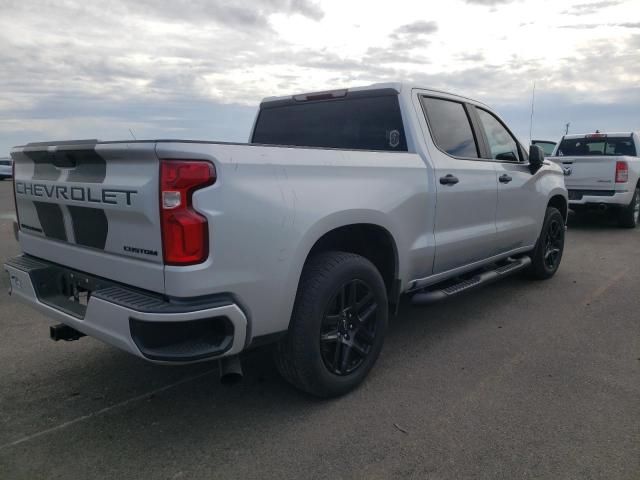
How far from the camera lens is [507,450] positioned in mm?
2666

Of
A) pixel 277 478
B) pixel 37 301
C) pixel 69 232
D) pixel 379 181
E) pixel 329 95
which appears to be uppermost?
pixel 329 95

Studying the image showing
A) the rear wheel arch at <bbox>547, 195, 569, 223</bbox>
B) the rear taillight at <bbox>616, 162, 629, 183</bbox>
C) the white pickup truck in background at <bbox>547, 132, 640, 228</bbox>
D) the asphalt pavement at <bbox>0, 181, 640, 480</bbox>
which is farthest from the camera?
the white pickup truck in background at <bbox>547, 132, 640, 228</bbox>

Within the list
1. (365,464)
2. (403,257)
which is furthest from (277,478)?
(403,257)

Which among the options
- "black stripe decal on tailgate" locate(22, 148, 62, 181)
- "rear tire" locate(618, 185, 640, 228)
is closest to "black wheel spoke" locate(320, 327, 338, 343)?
"black stripe decal on tailgate" locate(22, 148, 62, 181)

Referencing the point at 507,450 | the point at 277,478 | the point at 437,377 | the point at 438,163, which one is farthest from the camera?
the point at 438,163

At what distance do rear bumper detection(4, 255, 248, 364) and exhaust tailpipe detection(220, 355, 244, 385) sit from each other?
195 mm

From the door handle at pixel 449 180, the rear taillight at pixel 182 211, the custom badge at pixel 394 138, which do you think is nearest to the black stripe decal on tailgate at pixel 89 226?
the rear taillight at pixel 182 211

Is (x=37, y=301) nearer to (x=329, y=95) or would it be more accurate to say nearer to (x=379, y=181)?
(x=379, y=181)

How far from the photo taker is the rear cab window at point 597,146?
401 inches

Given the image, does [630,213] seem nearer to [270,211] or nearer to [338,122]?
[338,122]

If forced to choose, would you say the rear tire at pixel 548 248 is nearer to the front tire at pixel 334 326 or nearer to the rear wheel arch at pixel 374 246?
the rear wheel arch at pixel 374 246

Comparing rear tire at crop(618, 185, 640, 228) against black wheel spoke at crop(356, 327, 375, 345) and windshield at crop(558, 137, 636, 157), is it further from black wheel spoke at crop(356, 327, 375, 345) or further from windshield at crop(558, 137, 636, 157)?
black wheel spoke at crop(356, 327, 375, 345)

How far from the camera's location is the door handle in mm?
3865

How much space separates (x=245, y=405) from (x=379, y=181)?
5.17ft
